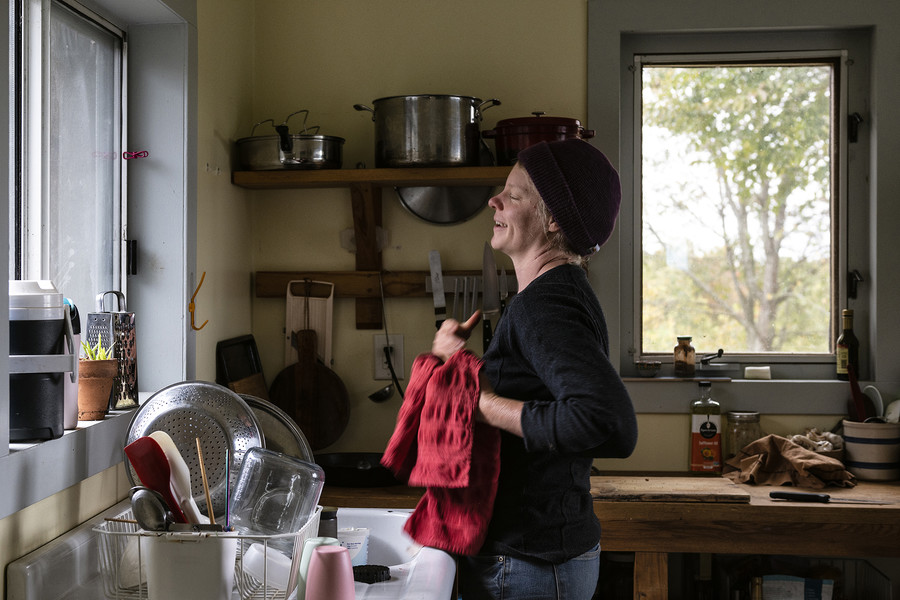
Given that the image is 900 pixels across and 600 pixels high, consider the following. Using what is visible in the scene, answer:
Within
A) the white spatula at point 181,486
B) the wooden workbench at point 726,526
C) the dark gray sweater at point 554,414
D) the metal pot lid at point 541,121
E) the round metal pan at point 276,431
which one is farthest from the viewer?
the metal pot lid at point 541,121

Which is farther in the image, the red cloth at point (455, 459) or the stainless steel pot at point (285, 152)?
the stainless steel pot at point (285, 152)

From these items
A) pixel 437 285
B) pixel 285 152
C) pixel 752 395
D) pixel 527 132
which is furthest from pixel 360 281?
pixel 752 395

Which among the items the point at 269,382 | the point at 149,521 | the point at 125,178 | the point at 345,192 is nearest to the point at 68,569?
the point at 149,521

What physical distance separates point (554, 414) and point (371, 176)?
1465mm

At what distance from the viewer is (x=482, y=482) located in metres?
1.34

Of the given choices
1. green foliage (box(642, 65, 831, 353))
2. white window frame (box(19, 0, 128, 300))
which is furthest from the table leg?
white window frame (box(19, 0, 128, 300))

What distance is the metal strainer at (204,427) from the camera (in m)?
1.59

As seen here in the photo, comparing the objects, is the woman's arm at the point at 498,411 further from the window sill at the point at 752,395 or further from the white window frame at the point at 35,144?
the window sill at the point at 752,395

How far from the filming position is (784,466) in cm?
252

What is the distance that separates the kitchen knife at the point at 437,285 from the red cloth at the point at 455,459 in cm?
128

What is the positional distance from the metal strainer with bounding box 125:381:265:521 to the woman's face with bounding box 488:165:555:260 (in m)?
0.61

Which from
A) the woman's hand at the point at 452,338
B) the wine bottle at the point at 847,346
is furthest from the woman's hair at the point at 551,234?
the wine bottle at the point at 847,346

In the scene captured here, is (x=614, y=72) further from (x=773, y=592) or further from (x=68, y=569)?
(x=68, y=569)

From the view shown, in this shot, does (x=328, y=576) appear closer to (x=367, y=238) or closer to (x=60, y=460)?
(x=60, y=460)
